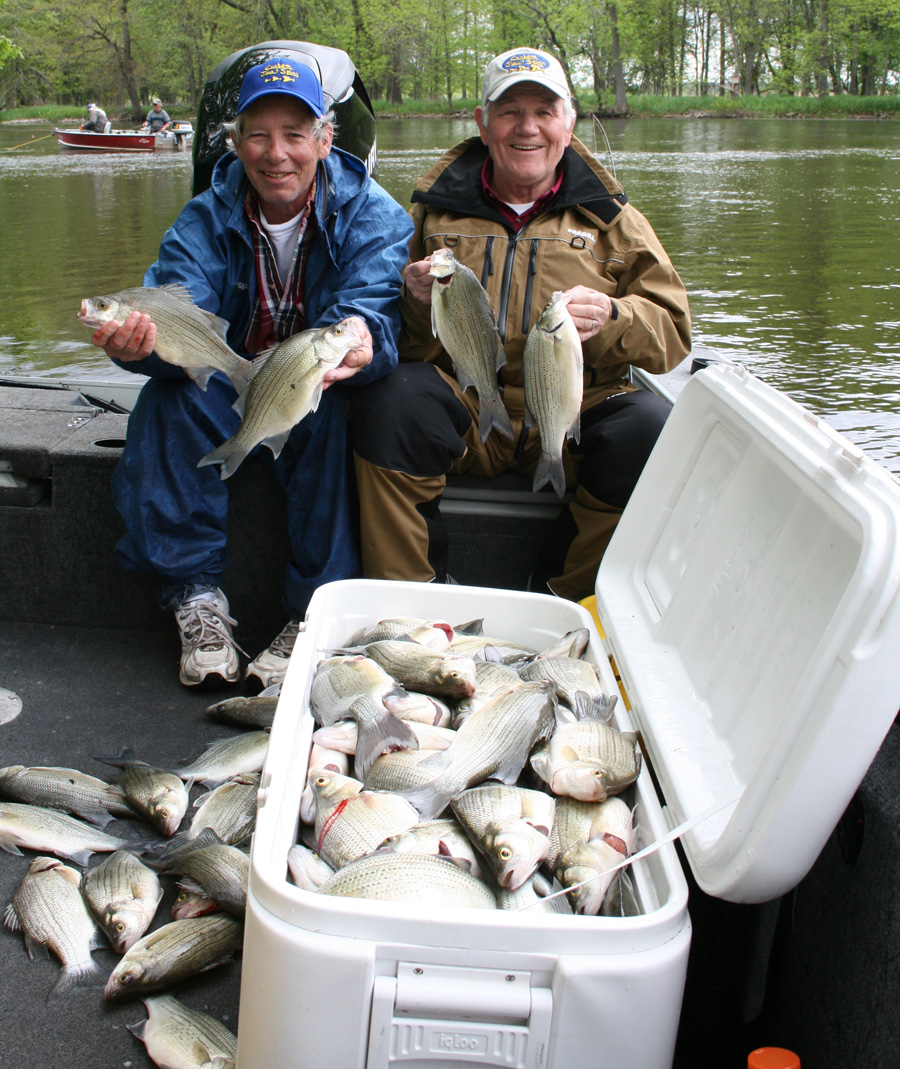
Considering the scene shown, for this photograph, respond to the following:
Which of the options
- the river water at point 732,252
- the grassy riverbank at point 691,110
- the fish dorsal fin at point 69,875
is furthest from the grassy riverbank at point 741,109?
the fish dorsal fin at point 69,875

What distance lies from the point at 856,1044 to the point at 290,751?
0.97 m

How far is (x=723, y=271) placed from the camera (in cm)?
1022

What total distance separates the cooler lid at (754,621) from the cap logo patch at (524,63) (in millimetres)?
1310

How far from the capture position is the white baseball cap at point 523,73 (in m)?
2.77

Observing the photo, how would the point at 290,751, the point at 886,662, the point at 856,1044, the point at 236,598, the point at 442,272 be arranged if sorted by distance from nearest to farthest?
the point at 886,662 → the point at 856,1044 → the point at 290,751 → the point at 442,272 → the point at 236,598

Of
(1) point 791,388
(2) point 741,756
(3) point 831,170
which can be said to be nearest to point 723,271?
(1) point 791,388

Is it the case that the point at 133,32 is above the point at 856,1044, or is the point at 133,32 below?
above

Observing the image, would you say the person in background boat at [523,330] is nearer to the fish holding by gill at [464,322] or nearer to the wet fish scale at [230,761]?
the fish holding by gill at [464,322]

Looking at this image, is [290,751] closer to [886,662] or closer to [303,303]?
[886,662]

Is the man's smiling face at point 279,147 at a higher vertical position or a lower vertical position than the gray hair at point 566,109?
lower

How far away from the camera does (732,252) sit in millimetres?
11133

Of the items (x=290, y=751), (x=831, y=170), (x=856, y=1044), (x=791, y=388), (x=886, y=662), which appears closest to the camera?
(x=886, y=662)

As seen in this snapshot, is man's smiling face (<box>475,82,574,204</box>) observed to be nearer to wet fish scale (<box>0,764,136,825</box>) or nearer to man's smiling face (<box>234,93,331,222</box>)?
man's smiling face (<box>234,93,331,222</box>)

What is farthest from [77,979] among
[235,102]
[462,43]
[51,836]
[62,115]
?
[462,43]
